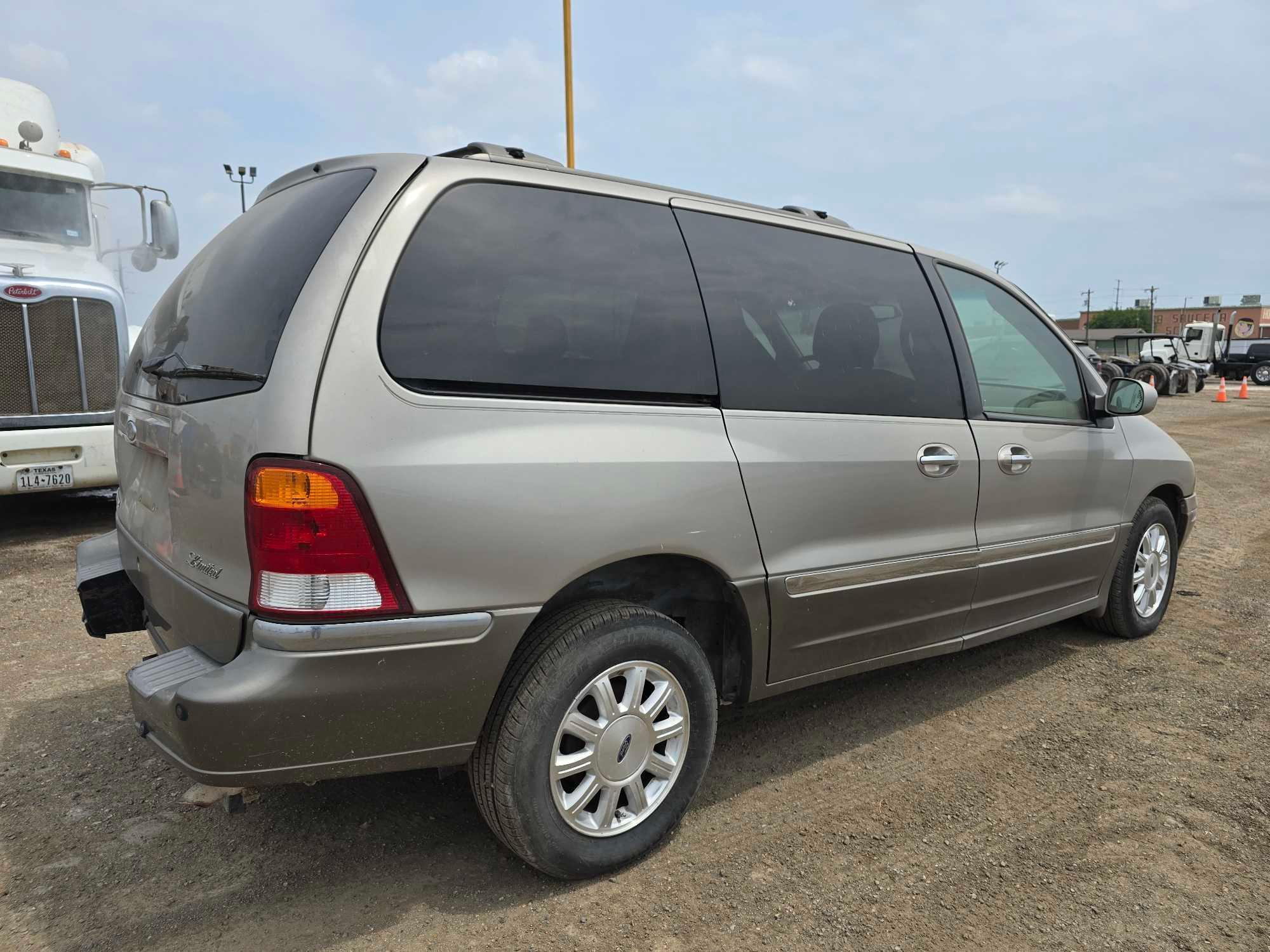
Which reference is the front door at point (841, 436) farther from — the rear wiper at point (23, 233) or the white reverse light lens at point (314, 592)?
the rear wiper at point (23, 233)

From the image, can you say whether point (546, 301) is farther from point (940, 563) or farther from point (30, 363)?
point (30, 363)

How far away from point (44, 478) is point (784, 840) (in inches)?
246

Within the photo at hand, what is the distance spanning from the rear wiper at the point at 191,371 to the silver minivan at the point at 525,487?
0.04 feet

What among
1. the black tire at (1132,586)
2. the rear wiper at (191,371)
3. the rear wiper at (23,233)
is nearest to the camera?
the rear wiper at (191,371)

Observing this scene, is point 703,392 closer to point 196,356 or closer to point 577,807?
point 577,807

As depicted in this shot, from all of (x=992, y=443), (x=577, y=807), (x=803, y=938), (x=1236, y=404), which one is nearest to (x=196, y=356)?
(x=577, y=807)

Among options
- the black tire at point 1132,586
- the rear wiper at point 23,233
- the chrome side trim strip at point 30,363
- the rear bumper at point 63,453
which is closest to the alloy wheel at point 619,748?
the black tire at point 1132,586

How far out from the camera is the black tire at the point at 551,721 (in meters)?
2.30

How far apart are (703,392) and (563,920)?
147 centimetres

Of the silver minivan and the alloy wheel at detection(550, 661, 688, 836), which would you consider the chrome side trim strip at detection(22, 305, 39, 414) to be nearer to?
the silver minivan

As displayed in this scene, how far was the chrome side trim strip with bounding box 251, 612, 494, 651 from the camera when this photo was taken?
6.68 feet

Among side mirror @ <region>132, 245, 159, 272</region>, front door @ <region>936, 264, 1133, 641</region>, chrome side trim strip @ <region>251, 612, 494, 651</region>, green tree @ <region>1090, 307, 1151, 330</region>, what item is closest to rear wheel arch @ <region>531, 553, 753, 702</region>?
chrome side trim strip @ <region>251, 612, 494, 651</region>

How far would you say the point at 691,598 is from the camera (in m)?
2.82

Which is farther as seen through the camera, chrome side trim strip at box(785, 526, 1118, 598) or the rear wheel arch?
chrome side trim strip at box(785, 526, 1118, 598)
